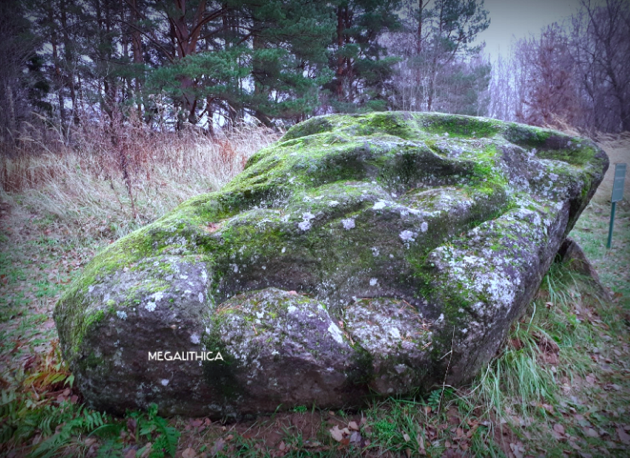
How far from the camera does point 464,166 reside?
2758mm

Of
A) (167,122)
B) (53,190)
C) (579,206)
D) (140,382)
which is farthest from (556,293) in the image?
(167,122)

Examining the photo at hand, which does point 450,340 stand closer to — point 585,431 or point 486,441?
point 486,441

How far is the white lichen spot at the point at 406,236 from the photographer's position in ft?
7.11

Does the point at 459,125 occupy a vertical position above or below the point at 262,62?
below

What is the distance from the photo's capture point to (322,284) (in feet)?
6.71

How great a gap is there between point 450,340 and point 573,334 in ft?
5.24

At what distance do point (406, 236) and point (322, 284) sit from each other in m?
0.70

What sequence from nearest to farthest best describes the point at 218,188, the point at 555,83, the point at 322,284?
the point at 322,284, the point at 218,188, the point at 555,83

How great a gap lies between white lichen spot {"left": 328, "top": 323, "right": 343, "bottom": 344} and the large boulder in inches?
0.5

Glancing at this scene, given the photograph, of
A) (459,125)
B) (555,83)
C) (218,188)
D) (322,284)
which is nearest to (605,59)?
(555,83)

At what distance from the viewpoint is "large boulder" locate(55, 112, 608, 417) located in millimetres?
1697

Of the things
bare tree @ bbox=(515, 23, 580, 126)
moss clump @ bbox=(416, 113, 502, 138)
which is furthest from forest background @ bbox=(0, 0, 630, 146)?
moss clump @ bbox=(416, 113, 502, 138)

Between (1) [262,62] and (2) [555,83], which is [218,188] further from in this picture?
(2) [555,83]

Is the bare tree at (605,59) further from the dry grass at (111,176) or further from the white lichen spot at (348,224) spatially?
the dry grass at (111,176)
